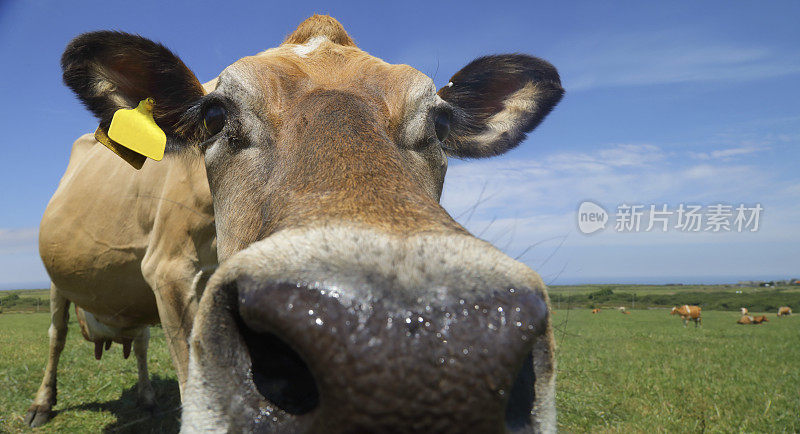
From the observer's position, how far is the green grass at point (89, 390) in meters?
5.23

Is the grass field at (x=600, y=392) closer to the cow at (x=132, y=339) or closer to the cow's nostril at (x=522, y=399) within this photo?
the cow at (x=132, y=339)

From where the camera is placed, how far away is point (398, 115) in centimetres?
239

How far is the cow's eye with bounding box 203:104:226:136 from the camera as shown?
255 centimetres

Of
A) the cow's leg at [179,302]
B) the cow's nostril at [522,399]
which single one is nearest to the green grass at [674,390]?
the cow's nostril at [522,399]

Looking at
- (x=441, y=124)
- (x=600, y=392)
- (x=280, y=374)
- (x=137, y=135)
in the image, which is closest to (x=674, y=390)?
(x=600, y=392)

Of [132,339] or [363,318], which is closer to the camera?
[363,318]

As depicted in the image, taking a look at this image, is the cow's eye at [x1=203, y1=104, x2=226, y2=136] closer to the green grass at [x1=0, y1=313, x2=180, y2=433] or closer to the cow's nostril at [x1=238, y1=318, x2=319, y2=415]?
the cow's nostril at [x1=238, y1=318, x2=319, y2=415]

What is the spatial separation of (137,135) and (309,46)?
116cm

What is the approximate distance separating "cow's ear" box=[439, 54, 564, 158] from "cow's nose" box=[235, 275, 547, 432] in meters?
2.60

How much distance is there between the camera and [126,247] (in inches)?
176

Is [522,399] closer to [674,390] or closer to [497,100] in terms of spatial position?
[497,100]

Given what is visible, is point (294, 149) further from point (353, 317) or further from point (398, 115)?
point (353, 317)

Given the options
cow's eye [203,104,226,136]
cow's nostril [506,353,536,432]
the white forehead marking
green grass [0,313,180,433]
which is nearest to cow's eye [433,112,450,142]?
the white forehead marking

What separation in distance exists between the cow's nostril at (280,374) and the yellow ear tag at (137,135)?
2110 mm
